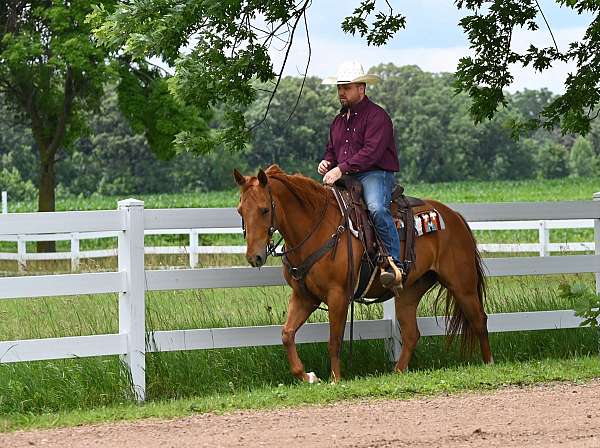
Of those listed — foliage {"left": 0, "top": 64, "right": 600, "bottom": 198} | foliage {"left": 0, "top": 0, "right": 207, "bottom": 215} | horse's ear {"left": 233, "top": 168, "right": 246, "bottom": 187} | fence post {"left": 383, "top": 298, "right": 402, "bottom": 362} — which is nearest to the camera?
horse's ear {"left": 233, "top": 168, "right": 246, "bottom": 187}

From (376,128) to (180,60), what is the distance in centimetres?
325

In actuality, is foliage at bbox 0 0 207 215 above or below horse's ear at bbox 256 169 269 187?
above

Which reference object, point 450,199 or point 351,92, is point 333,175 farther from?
point 450,199

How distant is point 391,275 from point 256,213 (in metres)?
1.33

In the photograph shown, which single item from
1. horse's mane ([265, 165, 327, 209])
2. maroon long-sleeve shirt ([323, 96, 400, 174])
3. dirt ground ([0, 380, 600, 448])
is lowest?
dirt ground ([0, 380, 600, 448])

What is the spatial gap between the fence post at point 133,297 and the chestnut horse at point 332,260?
0.88m

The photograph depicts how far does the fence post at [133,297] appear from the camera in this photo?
9.06 m

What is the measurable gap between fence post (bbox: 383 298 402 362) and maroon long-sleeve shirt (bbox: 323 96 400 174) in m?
1.46

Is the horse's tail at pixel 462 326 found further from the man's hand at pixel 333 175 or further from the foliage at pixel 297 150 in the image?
the foliage at pixel 297 150

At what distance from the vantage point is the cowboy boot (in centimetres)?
951

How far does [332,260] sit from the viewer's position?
948cm

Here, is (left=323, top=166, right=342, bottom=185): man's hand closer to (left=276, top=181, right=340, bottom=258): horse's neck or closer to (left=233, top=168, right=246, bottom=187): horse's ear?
(left=276, top=181, right=340, bottom=258): horse's neck

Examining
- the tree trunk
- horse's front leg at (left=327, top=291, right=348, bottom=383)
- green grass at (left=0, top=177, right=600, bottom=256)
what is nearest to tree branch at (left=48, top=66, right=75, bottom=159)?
the tree trunk

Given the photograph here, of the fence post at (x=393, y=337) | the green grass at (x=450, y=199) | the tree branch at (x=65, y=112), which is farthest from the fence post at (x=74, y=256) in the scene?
the fence post at (x=393, y=337)
